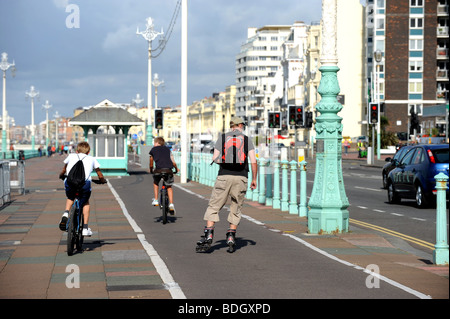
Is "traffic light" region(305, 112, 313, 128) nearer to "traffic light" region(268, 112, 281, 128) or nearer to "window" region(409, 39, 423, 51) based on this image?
"traffic light" region(268, 112, 281, 128)

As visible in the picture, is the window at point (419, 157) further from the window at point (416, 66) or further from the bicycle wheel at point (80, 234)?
the window at point (416, 66)

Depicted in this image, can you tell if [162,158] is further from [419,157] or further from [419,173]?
[419,157]

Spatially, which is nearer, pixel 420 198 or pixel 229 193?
pixel 229 193

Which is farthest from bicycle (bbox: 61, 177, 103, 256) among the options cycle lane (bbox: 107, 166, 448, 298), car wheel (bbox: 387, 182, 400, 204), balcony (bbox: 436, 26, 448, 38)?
balcony (bbox: 436, 26, 448, 38)

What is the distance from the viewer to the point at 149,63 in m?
58.1

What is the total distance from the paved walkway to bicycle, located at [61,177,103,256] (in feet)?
0.62

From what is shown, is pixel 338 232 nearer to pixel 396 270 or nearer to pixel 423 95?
pixel 396 270

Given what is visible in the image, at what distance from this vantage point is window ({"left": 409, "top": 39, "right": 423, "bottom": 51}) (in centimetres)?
9981

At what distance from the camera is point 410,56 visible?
100m

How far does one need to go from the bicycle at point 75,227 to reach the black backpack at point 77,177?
0.13 meters

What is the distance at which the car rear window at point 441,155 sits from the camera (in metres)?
23.0

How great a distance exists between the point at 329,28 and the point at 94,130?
2968cm

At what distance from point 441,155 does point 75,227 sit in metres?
13.5

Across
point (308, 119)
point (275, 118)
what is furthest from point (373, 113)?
point (275, 118)
